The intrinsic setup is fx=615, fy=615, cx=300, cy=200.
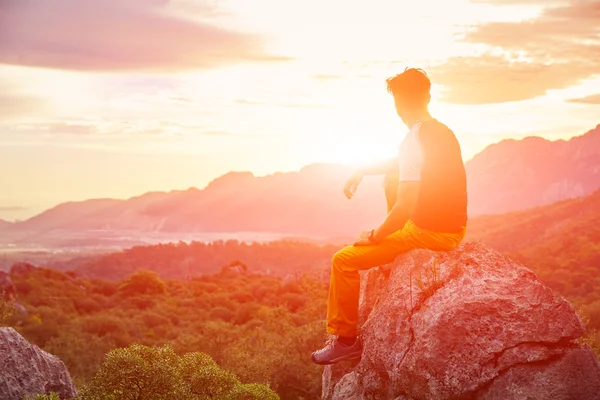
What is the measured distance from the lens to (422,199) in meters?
7.16

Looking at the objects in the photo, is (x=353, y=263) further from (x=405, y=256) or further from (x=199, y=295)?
(x=199, y=295)

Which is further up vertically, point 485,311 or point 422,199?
point 422,199

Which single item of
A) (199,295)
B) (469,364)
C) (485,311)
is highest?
(485,311)

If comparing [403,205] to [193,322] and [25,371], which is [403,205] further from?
[193,322]

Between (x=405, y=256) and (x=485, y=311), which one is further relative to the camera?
(x=405, y=256)

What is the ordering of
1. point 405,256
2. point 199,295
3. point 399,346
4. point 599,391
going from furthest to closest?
point 199,295 < point 405,256 < point 399,346 < point 599,391

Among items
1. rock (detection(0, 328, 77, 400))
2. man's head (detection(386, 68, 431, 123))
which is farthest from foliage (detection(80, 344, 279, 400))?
man's head (detection(386, 68, 431, 123))

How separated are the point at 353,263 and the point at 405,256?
697mm

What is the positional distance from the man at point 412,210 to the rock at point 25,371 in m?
4.40

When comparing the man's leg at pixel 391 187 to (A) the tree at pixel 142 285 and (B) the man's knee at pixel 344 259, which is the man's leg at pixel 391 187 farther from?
(A) the tree at pixel 142 285

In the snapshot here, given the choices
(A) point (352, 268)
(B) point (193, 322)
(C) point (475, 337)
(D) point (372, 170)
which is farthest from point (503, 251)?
(C) point (475, 337)

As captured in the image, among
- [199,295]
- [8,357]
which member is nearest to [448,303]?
[8,357]

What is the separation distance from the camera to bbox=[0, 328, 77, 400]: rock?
28.3ft

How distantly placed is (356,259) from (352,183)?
4.74 feet
